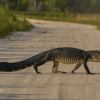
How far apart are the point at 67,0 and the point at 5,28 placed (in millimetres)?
69129

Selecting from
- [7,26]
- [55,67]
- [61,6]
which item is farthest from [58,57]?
[61,6]

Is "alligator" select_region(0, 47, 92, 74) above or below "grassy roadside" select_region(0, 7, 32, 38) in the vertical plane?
above

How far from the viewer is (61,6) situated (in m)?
Answer: 101

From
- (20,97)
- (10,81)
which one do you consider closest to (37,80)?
(10,81)

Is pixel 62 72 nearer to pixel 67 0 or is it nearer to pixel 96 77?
pixel 96 77

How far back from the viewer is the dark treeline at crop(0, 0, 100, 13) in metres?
96.9

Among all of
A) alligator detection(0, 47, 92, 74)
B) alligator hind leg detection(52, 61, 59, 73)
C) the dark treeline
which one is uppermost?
alligator detection(0, 47, 92, 74)

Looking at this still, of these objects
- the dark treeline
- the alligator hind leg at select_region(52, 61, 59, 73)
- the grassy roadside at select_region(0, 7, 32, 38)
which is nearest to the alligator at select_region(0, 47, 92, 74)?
the alligator hind leg at select_region(52, 61, 59, 73)

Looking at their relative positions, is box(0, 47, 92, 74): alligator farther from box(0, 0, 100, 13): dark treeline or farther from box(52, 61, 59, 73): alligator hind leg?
box(0, 0, 100, 13): dark treeline

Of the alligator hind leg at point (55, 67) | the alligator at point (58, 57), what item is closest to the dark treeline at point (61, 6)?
the alligator hind leg at point (55, 67)

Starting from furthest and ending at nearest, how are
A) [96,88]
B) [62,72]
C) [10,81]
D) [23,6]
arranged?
[23,6]
[62,72]
[10,81]
[96,88]

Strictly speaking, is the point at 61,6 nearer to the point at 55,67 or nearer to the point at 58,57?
the point at 55,67

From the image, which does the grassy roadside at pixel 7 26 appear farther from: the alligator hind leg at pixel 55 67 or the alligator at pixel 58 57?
the alligator at pixel 58 57

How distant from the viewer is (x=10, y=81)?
497 inches
